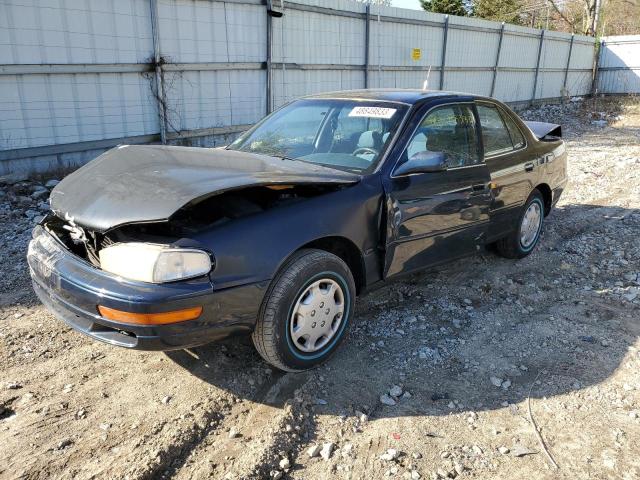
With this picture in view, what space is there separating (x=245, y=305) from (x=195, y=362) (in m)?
0.81

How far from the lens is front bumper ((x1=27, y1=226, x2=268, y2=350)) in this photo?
2627mm

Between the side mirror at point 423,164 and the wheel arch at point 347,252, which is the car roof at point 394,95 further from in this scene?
the wheel arch at point 347,252

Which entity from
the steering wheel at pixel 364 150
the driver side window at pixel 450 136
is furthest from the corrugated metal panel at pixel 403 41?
the steering wheel at pixel 364 150

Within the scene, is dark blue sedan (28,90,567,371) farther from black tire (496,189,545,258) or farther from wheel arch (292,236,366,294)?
black tire (496,189,545,258)

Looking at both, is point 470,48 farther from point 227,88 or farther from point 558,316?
point 558,316

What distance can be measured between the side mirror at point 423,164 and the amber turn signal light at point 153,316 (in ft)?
5.61

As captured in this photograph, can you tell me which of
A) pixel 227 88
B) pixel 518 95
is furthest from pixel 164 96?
pixel 518 95

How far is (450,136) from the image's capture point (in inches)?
167

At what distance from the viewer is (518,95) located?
776 inches

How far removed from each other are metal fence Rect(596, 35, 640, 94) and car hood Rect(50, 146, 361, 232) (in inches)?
996

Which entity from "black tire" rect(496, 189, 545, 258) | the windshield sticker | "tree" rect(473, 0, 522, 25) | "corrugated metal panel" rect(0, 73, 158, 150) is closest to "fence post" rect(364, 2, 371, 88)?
"corrugated metal panel" rect(0, 73, 158, 150)

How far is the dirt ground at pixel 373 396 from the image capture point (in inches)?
103

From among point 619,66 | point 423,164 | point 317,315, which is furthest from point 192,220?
point 619,66

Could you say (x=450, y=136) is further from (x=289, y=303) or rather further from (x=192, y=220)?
(x=192, y=220)
